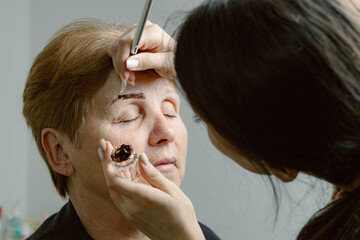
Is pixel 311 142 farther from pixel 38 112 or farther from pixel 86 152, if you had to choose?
pixel 38 112

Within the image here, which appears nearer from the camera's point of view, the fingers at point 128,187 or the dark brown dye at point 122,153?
the fingers at point 128,187

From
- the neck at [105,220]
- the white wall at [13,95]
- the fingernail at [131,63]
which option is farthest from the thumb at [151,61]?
the white wall at [13,95]

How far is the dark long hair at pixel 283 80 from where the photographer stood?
734 millimetres

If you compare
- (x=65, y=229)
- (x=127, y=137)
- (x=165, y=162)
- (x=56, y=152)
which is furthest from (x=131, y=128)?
(x=65, y=229)

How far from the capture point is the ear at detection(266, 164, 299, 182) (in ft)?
2.81

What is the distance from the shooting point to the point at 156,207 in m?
0.98

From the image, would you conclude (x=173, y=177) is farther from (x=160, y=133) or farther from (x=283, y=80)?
(x=283, y=80)

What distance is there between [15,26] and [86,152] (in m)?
1.56

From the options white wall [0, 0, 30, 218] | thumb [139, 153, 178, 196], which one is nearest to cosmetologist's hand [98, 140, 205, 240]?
thumb [139, 153, 178, 196]

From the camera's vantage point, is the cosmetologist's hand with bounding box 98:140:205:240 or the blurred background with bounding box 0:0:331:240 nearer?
the cosmetologist's hand with bounding box 98:140:205:240

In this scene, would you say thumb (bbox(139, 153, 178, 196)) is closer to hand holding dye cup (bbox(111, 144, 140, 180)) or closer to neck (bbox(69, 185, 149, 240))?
hand holding dye cup (bbox(111, 144, 140, 180))

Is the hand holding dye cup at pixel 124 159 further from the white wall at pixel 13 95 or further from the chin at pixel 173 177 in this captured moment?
the white wall at pixel 13 95

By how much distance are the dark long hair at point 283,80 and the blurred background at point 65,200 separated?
3.03 feet

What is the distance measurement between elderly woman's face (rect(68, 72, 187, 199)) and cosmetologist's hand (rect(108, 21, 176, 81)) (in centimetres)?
6
